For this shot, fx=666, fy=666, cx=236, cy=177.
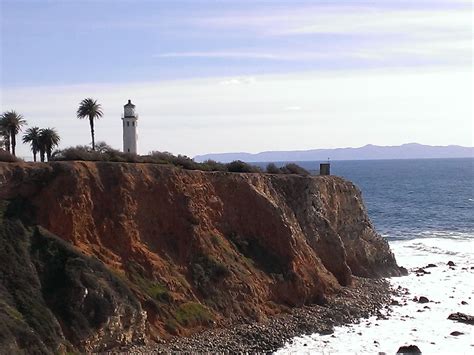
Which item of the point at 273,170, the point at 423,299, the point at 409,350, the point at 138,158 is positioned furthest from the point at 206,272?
the point at 273,170

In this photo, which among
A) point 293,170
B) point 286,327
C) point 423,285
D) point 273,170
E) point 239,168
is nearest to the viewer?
point 286,327

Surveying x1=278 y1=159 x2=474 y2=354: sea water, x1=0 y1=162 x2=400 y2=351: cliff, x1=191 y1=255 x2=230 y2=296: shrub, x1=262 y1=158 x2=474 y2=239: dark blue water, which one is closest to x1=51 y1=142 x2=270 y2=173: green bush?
x1=0 y1=162 x2=400 y2=351: cliff

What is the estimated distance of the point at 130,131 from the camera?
Answer: 53.7 meters

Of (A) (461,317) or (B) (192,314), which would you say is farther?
(A) (461,317)

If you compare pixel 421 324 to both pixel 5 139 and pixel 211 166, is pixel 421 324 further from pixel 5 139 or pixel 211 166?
pixel 5 139

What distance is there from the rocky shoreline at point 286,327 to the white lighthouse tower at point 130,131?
739 inches

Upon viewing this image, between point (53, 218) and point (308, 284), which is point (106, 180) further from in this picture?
point (308, 284)

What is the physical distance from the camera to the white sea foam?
40.3 metres

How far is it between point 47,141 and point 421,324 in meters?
30.4

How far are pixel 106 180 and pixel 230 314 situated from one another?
11.8m

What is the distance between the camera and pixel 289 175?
56438 mm

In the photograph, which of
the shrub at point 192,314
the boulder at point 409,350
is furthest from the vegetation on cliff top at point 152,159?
the boulder at point 409,350

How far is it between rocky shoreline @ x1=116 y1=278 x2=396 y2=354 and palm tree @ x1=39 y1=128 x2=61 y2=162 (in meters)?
20.4

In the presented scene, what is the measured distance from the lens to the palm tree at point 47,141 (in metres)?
50.8
